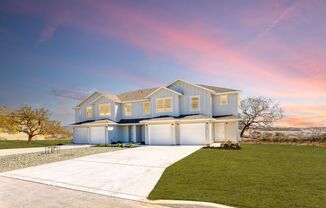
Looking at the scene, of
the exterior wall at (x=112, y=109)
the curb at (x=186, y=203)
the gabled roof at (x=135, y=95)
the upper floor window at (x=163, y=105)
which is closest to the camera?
the curb at (x=186, y=203)

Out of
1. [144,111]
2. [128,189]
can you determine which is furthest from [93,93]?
A: [128,189]

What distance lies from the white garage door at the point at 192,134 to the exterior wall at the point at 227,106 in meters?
3.97

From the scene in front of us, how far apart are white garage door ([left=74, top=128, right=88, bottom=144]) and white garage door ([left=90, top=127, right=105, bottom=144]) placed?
1.83m

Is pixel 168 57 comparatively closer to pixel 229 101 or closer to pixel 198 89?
pixel 198 89

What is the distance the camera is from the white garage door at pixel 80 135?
3266 cm

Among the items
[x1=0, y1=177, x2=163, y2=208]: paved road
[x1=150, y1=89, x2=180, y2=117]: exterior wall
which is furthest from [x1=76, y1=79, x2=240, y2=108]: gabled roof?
[x1=0, y1=177, x2=163, y2=208]: paved road

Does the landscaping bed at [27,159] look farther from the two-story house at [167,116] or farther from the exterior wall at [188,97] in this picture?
the exterior wall at [188,97]

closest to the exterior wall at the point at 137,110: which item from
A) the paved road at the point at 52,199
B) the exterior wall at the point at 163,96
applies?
the exterior wall at the point at 163,96

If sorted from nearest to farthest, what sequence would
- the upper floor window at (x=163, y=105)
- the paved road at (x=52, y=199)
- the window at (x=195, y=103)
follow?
the paved road at (x=52, y=199) < the window at (x=195, y=103) < the upper floor window at (x=163, y=105)

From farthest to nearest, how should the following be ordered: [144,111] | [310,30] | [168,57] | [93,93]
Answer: [93,93] < [144,111] < [168,57] < [310,30]

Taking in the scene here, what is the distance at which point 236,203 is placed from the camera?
20.6 ft

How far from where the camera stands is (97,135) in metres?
30.8

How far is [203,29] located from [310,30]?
6.61 meters

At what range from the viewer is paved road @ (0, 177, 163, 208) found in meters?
6.71
